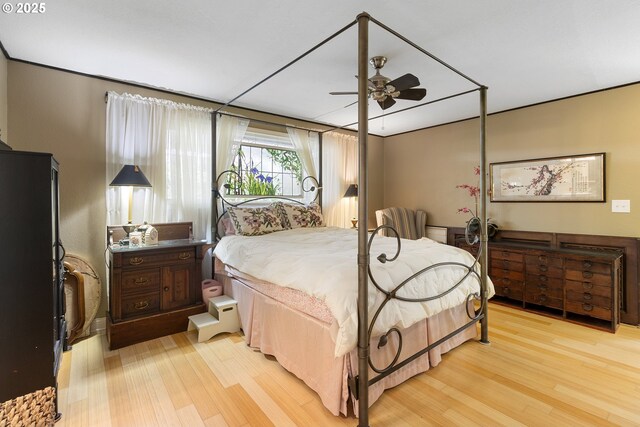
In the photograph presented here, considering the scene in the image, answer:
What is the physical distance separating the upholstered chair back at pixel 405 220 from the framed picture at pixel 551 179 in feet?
3.74

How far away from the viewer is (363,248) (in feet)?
5.20

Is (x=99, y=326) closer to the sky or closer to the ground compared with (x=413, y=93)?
closer to the ground

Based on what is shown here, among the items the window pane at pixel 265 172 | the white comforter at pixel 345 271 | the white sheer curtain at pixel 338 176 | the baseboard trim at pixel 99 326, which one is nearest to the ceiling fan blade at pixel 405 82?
the white comforter at pixel 345 271

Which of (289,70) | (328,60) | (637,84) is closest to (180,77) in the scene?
(289,70)

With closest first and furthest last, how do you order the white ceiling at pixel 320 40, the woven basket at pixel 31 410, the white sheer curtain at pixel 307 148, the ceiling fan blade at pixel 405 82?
the woven basket at pixel 31 410
the white ceiling at pixel 320 40
the ceiling fan blade at pixel 405 82
the white sheer curtain at pixel 307 148

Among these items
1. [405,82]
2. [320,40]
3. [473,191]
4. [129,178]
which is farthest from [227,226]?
[473,191]

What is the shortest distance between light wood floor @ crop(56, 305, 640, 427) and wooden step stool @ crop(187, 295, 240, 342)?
0.34 feet

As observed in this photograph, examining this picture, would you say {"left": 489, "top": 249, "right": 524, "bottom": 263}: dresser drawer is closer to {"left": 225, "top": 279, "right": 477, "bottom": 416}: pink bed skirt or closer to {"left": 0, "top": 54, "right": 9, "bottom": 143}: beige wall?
{"left": 225, "top": 279, "right": 477, "bottom": 416}: pink bed skirt

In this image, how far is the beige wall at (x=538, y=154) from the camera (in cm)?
318

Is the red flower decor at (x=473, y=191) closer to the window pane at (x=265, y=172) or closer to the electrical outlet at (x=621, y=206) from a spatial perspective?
the electrical outlet at (x=621, y=206)

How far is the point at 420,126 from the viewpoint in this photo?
491 centimetres

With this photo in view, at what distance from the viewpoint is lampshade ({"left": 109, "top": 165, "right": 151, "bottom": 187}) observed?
2.69m

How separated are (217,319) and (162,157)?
1810mm

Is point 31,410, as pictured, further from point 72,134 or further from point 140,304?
point 72,134
